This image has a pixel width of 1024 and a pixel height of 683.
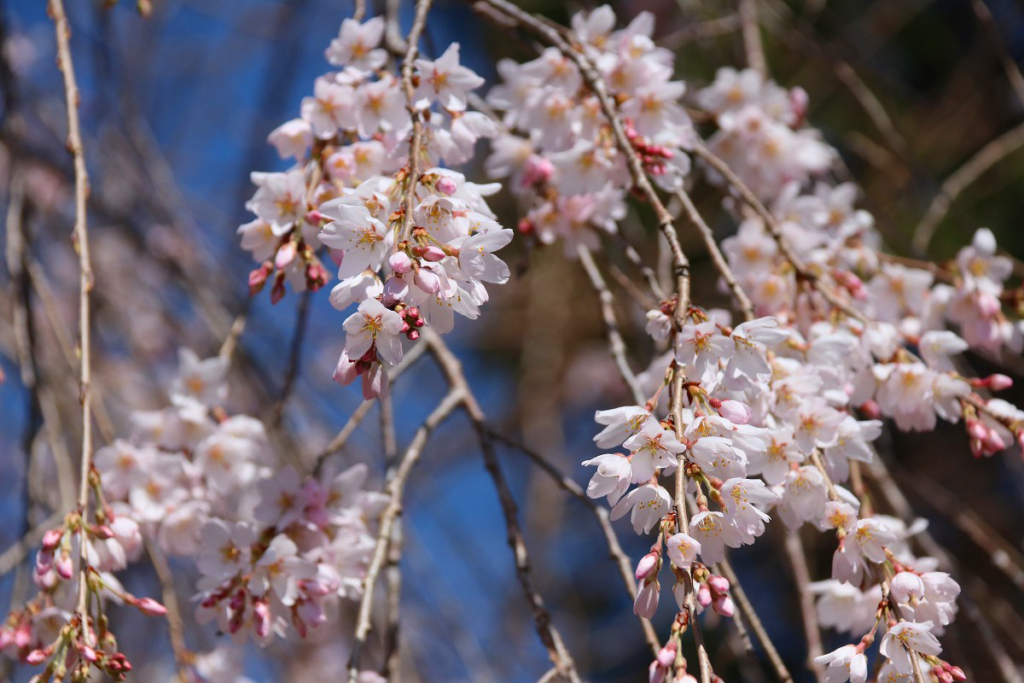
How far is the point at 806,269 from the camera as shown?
4.15ft

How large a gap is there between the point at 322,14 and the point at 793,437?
2.52 metres

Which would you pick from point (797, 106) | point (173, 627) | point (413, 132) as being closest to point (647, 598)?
point (413, 132)

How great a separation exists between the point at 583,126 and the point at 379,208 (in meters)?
0.55

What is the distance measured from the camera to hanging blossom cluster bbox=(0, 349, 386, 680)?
109 cm

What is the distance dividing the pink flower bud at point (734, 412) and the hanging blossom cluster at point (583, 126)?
459mm

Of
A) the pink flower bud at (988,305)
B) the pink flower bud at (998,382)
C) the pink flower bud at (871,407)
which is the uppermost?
the pink flower bud at (988,305)

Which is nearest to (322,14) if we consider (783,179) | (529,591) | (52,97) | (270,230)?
(52,97)

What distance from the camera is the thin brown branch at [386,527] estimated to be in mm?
1104

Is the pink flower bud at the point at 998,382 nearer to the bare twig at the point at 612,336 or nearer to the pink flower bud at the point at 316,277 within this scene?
the bare twig at the point at 612,336

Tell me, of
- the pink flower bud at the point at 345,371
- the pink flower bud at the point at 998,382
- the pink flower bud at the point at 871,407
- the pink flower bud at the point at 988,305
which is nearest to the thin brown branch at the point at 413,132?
the pink flower bud at the point at 345,371

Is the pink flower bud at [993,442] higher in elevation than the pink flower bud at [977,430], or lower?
lower

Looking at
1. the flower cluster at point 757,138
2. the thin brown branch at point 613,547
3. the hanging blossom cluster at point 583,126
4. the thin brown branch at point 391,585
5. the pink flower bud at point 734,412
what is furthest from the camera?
the flower cluster at point 757,138

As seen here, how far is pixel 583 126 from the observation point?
1.40 meters

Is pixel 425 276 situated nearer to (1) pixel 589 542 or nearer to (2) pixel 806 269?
(2) pixel 806 269
